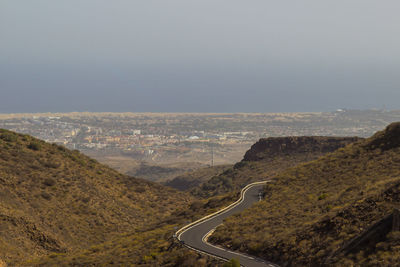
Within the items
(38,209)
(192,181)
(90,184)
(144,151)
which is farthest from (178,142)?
(38,209)

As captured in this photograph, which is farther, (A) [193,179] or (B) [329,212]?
(A) [193,179]

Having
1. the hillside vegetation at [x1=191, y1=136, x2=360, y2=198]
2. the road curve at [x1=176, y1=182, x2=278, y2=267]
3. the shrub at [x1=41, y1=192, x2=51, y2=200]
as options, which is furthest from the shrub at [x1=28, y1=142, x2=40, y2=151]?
the road curve at [x1=176, y1=182, x2=278, y2=267]

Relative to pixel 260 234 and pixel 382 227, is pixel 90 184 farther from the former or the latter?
pixel 382 227

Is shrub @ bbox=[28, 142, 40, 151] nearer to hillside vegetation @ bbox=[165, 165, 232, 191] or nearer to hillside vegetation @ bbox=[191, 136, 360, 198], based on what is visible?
hillside vegetation @ bbox=[191, 136, 360, 198]

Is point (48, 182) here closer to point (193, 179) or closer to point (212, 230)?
point (212, 230)

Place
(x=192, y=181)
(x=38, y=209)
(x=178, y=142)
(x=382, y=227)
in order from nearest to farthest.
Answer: (x=382, y=227) < (x=38, y=209) < (x=192, y=181) < (x=178, y=142)

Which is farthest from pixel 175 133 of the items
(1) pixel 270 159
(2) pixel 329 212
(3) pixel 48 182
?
(2) pixel 329 212
